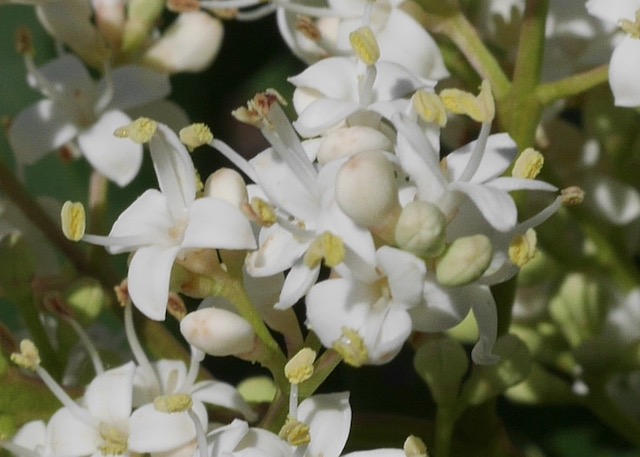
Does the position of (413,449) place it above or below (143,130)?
below

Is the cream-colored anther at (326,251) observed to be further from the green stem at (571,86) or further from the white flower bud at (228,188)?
the green stem at (571,86)

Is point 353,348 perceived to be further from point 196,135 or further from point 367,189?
point 196,135

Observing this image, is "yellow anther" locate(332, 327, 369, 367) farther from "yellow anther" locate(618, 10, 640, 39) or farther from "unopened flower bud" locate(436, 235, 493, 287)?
"yellow anther" locate(618, 10, 640, 39)

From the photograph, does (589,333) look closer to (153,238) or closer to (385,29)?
(385,29)

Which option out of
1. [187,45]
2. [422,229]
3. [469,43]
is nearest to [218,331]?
[422,229]

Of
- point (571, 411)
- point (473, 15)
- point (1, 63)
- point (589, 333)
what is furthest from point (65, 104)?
point (571, 411)

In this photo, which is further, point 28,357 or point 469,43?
point 469,43

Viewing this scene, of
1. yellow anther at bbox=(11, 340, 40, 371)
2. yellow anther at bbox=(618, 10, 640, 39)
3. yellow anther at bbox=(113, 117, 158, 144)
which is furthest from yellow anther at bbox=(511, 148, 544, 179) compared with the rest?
yellow anther at bbox=(11, 340, 40, 371)
